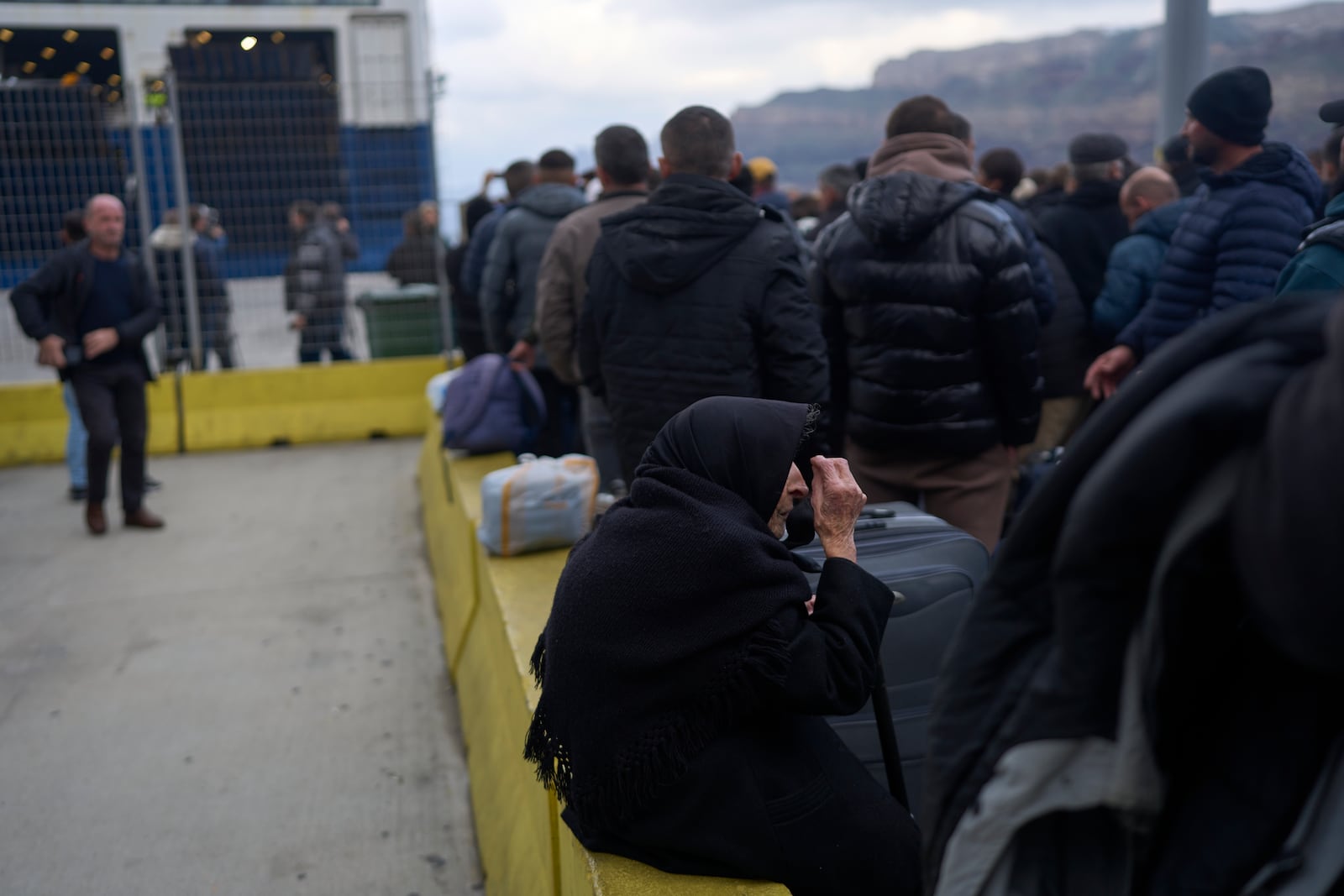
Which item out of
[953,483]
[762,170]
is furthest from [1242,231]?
[762,170]

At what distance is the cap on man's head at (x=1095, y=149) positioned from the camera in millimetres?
5828

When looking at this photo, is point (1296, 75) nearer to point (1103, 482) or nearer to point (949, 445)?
point (949, 445)

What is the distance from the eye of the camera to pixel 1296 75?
22.1ft

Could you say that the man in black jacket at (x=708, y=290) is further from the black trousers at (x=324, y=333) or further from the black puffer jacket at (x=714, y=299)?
the black trousers at (x=324, y=333)

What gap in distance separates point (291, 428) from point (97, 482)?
285cm

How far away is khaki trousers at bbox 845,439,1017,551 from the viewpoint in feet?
A: 14.3

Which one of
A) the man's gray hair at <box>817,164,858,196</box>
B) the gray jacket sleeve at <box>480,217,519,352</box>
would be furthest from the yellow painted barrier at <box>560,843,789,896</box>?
the man's gray hair at <box>817,164,858,196</box>

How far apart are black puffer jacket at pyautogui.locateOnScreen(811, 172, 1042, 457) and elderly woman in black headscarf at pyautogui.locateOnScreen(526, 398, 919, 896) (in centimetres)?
175

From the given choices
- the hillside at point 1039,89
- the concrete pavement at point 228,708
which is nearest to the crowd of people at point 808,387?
the concrete pavement at point 228,708

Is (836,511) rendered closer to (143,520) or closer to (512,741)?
(512,741)

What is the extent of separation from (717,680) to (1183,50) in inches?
252

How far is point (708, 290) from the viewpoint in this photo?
406 centimetres

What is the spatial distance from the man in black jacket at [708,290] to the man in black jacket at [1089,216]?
2.01 m

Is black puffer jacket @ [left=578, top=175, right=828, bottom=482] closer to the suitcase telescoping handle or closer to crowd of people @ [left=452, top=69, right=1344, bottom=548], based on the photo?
crowd of people @ [left=452, top=69, right=1344, bottom=548]
